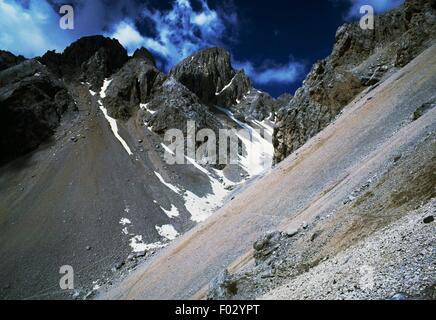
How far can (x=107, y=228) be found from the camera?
195 ft

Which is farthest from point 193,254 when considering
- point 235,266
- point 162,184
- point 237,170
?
point 237,170

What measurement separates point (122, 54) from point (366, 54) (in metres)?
110

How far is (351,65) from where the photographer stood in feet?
156

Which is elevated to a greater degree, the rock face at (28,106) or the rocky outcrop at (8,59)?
the rocky outcrop at (8,59)

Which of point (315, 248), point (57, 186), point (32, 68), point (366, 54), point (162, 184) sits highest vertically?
point (32, 68)

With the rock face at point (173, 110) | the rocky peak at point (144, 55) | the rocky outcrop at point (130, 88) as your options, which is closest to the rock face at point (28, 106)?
the rocky outcrop at point (130, 88)

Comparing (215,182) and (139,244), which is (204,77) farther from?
(139,244)

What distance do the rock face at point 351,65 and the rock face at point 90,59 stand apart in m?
88.7

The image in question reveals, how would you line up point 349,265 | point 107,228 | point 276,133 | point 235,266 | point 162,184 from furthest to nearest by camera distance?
point 162,184 < point 107,228 < point 276,133 < point 235,266 < point 349,265

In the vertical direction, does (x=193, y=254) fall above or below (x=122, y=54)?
below

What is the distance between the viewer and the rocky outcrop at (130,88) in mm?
109812

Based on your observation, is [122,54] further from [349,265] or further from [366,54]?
[349,265]

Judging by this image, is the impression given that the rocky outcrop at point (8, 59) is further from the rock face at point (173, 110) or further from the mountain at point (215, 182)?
the rock face at point (173, 110)
